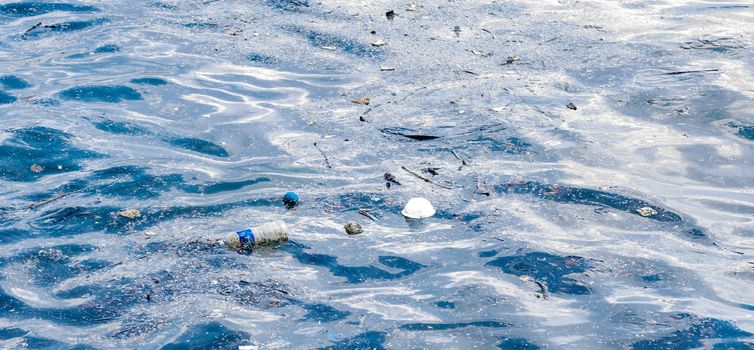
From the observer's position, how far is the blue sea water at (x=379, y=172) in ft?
13.8

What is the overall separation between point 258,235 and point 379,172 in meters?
1.10

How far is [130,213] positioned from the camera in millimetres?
5035

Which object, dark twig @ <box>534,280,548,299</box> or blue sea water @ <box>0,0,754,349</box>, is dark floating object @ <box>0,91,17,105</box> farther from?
dark twig @ <box>534,280,548,299</box>

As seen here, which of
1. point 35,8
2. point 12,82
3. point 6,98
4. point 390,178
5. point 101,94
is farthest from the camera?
point 35,8

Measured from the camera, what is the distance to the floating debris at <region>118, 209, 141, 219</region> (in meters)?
5.01

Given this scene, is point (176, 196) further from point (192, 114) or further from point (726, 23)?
point (726, 23)

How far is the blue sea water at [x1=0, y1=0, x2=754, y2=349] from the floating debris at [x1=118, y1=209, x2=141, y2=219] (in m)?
0.02

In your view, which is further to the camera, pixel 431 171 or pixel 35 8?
pixel 35 8

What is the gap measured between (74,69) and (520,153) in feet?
12.5

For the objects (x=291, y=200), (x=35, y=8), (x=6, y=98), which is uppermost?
(x=35, y=8)

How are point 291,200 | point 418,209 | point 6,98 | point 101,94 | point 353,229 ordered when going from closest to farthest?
1. point 353,229
2. point 418,209
3. point 291,200
4. point 6,98
5. point 101,94

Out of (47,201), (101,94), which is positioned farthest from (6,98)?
(47,201)

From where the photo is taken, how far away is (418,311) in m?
4.25

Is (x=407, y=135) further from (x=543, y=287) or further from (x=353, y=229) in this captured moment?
(x=543, y=287)
